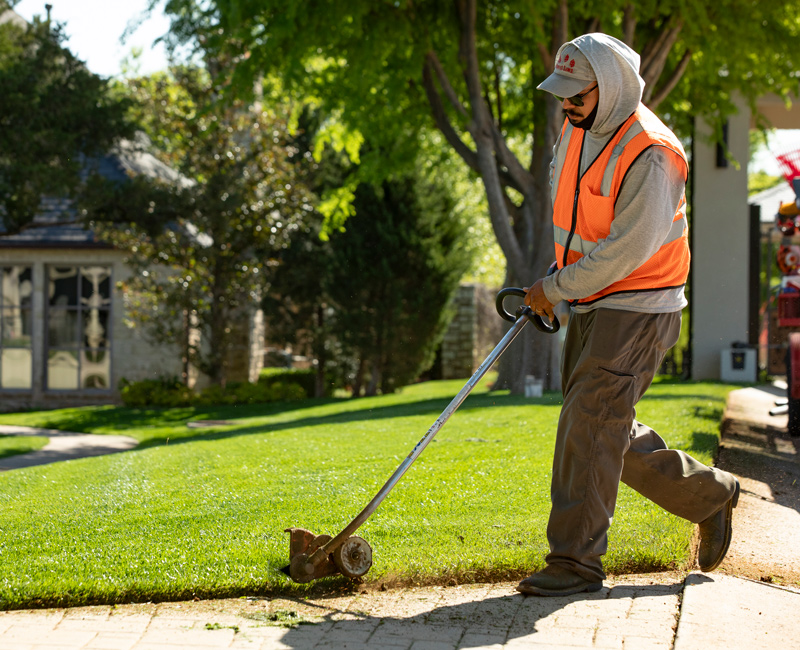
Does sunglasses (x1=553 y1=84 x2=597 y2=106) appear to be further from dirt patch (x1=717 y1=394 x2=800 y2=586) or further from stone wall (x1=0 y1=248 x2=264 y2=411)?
stone wall (x1=0 y1=248 x2=264 y2=411)

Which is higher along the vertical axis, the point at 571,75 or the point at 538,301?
the point at 571,75

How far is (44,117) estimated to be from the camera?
10.5 meters

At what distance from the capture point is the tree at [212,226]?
554 inches

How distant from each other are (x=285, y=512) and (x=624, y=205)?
7.75 ft

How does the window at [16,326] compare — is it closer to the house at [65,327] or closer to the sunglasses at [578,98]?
the house at [65,327]

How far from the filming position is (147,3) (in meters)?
11.0

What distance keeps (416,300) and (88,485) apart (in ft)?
33.4

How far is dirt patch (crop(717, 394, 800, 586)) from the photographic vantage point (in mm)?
3650

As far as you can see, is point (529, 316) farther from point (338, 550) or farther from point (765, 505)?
point (765, 505)

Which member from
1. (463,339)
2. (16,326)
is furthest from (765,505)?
(463,339)

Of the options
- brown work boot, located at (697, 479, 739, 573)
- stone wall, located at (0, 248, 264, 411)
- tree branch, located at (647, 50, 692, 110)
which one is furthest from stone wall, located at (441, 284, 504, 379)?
brown work boot, located at (697, 479, 739, 573)

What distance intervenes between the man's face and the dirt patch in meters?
1.93

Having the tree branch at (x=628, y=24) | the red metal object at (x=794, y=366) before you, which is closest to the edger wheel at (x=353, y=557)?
the red metal object at (x=794, y=366)

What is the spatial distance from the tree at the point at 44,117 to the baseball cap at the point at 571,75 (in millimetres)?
8484
